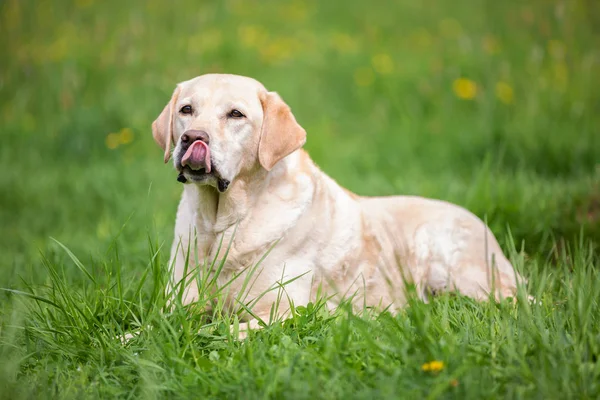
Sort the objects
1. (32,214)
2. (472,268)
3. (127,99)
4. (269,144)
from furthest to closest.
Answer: (127,99)
(32,214)
(472,268)
(269,144)

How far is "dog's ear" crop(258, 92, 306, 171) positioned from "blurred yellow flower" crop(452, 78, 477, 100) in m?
4.33

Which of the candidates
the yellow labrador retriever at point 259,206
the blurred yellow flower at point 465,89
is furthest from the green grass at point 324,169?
the yellow labrador retriever at point 259,206

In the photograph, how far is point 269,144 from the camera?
315cm

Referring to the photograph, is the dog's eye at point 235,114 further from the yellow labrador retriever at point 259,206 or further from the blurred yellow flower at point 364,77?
the blurred yellow flower at point 364,77

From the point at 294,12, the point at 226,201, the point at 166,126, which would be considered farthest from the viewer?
the point at 294,12

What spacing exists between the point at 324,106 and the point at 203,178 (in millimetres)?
4823

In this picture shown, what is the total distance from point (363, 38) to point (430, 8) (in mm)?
1857

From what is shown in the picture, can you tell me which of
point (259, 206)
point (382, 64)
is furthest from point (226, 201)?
point (382, 64)

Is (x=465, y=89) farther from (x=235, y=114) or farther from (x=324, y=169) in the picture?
(x=235, y=114)

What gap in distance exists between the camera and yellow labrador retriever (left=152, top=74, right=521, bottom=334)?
3064 mm

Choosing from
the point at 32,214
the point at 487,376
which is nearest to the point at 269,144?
the point at 487,376

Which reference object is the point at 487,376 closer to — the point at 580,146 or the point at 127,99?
the point at 580,146

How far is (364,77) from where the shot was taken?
26.0 feet

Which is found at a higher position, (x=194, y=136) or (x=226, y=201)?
(x=194, y=136)
